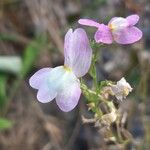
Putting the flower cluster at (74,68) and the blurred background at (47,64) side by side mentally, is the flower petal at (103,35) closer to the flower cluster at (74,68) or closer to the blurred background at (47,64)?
the flower cluster at (74,68)

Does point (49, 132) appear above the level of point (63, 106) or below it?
below

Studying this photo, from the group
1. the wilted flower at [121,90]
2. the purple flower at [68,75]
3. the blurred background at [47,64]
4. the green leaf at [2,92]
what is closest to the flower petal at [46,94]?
the purple flower at [68,75]


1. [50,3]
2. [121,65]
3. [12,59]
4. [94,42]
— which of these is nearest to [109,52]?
[121,65]

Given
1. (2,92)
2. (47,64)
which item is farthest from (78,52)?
(47,64)

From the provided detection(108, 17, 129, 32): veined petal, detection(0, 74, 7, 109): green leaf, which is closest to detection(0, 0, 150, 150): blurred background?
detection(0, 74, 7, 109): green leaf

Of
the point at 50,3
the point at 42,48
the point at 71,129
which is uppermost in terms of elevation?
the point at 50,3

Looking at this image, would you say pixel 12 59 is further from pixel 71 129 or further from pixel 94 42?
pixel 94 42

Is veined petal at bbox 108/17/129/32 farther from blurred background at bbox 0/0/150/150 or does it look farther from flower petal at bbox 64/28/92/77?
blurred background at bbox 0/0/150/150
